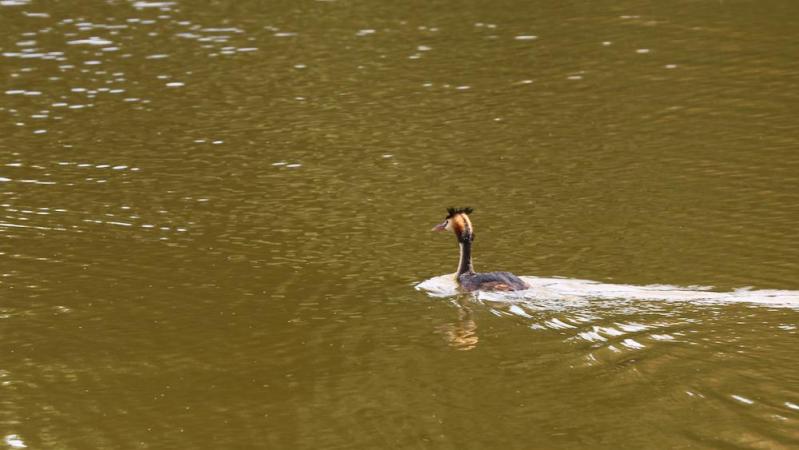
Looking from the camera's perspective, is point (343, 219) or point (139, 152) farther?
point (139, 152)

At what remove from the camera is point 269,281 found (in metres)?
17.7

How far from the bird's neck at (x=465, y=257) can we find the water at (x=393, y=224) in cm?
70

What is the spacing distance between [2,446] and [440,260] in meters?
7.19

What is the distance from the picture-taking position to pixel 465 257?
17438mm

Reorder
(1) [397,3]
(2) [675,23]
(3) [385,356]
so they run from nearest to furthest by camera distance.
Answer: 1. (3) [385,356]
2. (2) [675,23]
3. (1) [397,3]

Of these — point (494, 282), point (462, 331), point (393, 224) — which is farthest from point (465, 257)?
point (393, 224)

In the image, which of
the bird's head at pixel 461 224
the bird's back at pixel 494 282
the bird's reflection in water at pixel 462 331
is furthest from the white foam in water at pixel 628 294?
the bird's head at pixel 461 224

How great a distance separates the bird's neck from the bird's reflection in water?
892 millimetres

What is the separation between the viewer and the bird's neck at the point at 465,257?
17291 mm

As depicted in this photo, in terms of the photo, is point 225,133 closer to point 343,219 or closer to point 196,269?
point 343,219

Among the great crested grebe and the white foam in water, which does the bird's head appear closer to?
the great crested grebe

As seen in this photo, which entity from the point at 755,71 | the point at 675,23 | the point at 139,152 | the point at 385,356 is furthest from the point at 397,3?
the point at 385,356

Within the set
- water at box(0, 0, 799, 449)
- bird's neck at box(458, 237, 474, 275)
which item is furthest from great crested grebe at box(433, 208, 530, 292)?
water at box(0, 0, 799, 449)

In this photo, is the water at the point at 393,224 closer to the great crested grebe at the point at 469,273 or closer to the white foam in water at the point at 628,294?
the white foam in water at the point at 628,294
